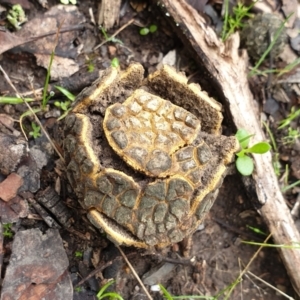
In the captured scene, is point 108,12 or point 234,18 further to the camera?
point 234,18

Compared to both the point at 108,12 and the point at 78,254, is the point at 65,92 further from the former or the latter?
the point at 78,254

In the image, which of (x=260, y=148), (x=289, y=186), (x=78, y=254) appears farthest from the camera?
(x=289, y=186)

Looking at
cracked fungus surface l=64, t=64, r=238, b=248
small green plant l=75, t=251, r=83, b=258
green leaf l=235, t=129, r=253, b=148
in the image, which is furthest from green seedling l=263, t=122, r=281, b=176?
small green plant l=75, t=251, r=83, b=258

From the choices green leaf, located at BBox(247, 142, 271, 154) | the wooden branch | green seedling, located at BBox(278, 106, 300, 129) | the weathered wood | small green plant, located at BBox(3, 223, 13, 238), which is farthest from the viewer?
green seedling, located at BBox(278, 106, 300, 129)

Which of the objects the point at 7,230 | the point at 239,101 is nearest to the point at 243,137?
the point at 239,101

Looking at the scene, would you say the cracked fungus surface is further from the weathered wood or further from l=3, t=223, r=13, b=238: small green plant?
the weathered wood

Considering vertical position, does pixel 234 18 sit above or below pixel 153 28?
below

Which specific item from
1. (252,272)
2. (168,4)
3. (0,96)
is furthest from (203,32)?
(252,272)

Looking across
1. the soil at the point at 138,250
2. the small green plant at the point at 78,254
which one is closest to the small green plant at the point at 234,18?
the soil at the point at 138,250
